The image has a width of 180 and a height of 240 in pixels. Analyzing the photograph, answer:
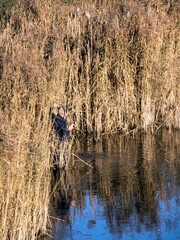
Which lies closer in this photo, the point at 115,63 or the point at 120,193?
the point at 120,193

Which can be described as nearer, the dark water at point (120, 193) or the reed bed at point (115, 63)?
the dark water at point (120, 193)

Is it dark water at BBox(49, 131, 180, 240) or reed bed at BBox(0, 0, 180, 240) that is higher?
reed bed at BBox(0, 0, 180, 240)

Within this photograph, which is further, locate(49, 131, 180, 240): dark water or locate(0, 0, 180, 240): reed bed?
locate(0, 0, 180, 240): reed bed

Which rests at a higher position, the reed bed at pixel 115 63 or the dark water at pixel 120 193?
the reed bed at pixel 115 63

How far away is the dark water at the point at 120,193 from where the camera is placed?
8.39 m

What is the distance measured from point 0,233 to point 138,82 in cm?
772

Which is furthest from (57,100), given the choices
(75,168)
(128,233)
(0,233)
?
(0,233)

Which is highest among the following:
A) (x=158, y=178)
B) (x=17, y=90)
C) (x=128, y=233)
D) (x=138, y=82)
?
(x=138, y=82)

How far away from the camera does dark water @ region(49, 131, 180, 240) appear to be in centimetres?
839

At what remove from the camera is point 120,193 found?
9.92 metres

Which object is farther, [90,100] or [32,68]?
[90,100]

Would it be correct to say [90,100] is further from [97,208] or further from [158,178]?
[97,208]

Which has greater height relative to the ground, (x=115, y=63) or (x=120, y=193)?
(x=115, y=63)

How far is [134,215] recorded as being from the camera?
8875 mm
